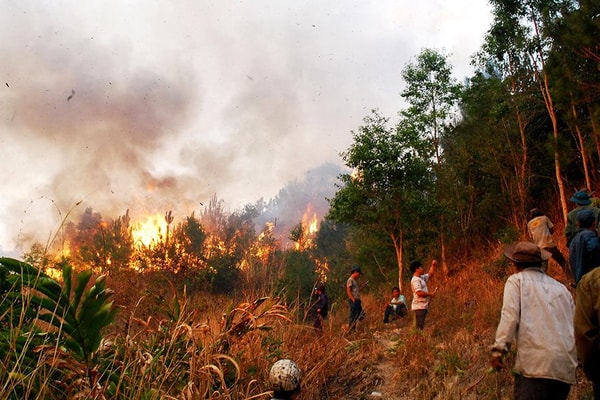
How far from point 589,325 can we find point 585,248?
1.95m

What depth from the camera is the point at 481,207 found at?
18.7 m

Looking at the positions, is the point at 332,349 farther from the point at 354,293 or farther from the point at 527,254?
the point at 527,254

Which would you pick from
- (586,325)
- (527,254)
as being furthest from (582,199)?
(586,325)

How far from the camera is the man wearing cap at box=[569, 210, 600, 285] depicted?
4453mm

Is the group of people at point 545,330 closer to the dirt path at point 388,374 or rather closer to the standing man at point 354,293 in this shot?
the dirt path at point 388,374

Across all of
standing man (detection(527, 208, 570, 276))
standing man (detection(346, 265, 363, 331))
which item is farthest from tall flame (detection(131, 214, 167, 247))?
standing man (detection(527, 208, 570, 276))

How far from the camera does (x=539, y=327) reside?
300cm

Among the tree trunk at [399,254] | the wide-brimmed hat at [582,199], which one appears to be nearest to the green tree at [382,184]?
the tree trunk at [399,254]

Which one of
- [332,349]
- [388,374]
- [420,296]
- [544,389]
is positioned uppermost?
[420,296]

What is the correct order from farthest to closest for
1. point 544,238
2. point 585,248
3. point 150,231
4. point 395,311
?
1. point 150,231
2. point 395,311
3. point 544,238
4. point 585,248

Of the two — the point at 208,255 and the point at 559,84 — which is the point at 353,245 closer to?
the point at 208,255

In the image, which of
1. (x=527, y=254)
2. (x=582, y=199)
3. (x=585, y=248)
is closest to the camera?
(x=527, y=254)

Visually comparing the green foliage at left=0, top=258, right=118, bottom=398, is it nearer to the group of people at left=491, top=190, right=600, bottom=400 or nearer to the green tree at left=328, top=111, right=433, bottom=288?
the group of people at left=491, top=190, right=600, bottom=400

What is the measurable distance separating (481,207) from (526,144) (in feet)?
11.0
